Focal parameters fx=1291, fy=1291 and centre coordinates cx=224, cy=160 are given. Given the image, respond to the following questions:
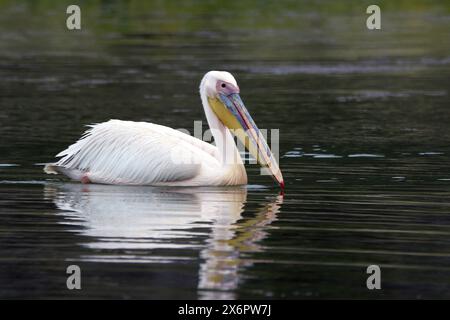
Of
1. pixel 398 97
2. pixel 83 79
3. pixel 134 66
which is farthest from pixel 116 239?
pixel 134 66

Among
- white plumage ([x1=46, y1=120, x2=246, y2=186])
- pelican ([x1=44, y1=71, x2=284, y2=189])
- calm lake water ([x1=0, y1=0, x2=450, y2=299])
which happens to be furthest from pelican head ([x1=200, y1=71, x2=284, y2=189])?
calm lake water ([x1=0, y1=0, x2=450, y2=299])

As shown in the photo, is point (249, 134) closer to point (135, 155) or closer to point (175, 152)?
point (175, 152)

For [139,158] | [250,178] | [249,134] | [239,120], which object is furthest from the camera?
[250,178]

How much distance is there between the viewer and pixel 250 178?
11.3m

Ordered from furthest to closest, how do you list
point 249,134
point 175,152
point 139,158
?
point 249,134 < point 139,158 < point 175,152

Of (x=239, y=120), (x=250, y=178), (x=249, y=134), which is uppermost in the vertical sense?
(x=239, y=120)

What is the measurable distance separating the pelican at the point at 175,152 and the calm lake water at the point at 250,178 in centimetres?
17

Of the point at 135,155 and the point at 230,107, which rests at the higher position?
the point at 230,107

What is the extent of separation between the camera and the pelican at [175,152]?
10594mm

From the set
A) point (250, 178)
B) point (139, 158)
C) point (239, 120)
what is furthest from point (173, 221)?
point (250, 178)

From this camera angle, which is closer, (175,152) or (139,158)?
(175,152)

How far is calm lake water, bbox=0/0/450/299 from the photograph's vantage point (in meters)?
7.39

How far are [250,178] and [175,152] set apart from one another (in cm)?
102

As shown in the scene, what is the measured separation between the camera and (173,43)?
81.8ft
